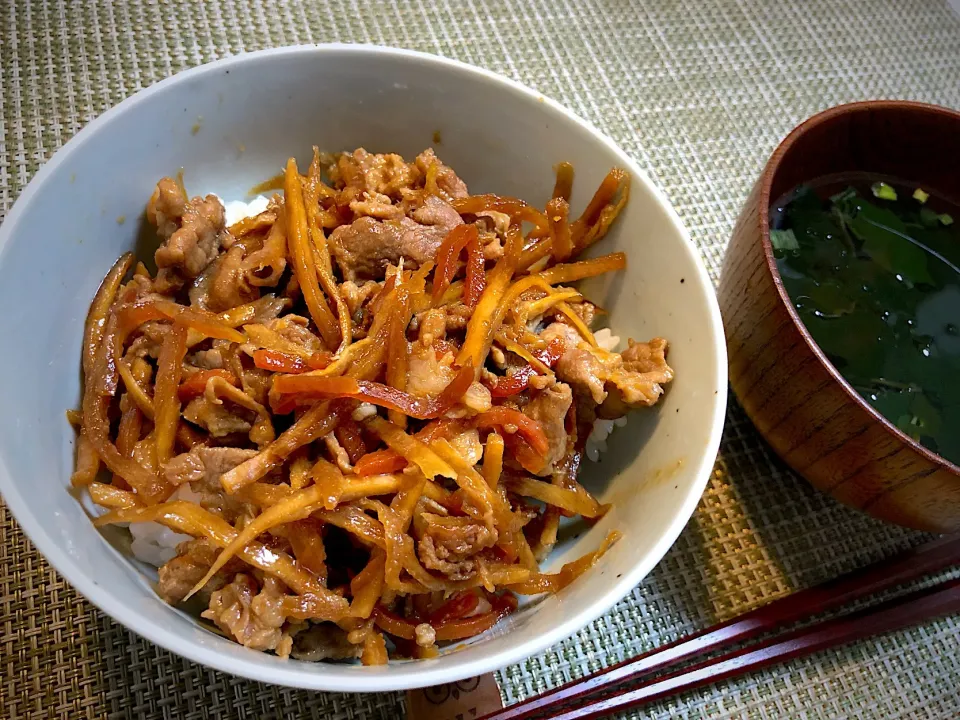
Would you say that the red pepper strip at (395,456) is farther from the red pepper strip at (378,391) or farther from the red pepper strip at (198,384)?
the red pepper strip at (198,384)

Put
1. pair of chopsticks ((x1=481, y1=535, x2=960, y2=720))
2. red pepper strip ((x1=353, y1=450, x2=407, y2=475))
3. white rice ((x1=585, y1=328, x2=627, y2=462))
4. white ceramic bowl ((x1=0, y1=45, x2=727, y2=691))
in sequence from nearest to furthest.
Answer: white ceramic bowl ((x1=0, y1=45, x2=727, y2=691)), red pepper strip ((x1=353, y1=450, x2=407, y2=475)), pair of chopsticks ((x1=481, y1=535, x2=960, y2=720)), white rice ((x1=585, y1=328, x2=627, y2=462))

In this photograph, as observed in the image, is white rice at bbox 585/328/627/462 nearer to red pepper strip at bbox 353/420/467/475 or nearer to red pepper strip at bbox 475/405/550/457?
red pepper strip at bbox 475/405/550/457

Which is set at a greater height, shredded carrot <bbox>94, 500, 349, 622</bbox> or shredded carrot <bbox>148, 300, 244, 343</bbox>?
shredded carrot <bbox>148, 300, 244, 343</bbox>

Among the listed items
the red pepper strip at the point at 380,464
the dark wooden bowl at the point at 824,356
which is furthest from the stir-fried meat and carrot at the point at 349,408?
the dark wooden bowl at the point at 824,356

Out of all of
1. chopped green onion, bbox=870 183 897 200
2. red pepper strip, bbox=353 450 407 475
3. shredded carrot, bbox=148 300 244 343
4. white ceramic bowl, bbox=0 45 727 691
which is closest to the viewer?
white ceramic bowl, bbox=0 45 727 691

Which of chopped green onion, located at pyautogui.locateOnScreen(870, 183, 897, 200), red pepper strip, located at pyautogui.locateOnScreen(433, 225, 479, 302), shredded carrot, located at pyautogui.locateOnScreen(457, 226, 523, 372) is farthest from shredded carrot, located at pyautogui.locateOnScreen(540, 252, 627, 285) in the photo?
chopped green onion, located at pyautogui.locateOnScreen(870, 183, 897, 200)

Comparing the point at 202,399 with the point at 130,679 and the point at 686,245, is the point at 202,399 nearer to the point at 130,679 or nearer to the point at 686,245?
the point at 130,679

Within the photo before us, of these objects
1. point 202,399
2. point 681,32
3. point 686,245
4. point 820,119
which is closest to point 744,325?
point 686,245
